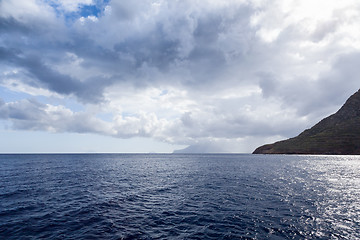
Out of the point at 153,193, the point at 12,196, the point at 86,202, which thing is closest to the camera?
the point at 86,202

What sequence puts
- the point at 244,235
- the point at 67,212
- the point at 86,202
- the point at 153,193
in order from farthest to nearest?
the point at 153,193, the point at 86,202, the point at 67,212, the point at 244,235

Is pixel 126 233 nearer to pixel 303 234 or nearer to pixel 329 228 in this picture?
pixel 303 234

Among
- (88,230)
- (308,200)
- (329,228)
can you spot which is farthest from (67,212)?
(308,200)

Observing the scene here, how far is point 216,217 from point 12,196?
45.7 meters

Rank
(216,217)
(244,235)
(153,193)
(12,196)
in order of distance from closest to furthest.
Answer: (244,235) → (216,217) → (12,196) → (153,193)

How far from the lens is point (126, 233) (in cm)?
2411

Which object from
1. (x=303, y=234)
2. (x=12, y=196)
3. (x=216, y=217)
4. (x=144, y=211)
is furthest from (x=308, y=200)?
(x=12, y=196)

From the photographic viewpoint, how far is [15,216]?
30250mm

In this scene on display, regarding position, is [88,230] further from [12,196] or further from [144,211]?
[12,196]

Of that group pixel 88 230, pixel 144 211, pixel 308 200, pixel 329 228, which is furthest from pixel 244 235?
pixel 308 200

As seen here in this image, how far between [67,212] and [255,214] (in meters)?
31.6

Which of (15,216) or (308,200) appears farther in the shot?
(308,200)

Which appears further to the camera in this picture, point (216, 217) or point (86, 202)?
point (86, 202)

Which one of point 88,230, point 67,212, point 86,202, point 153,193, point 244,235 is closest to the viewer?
point 244,235
